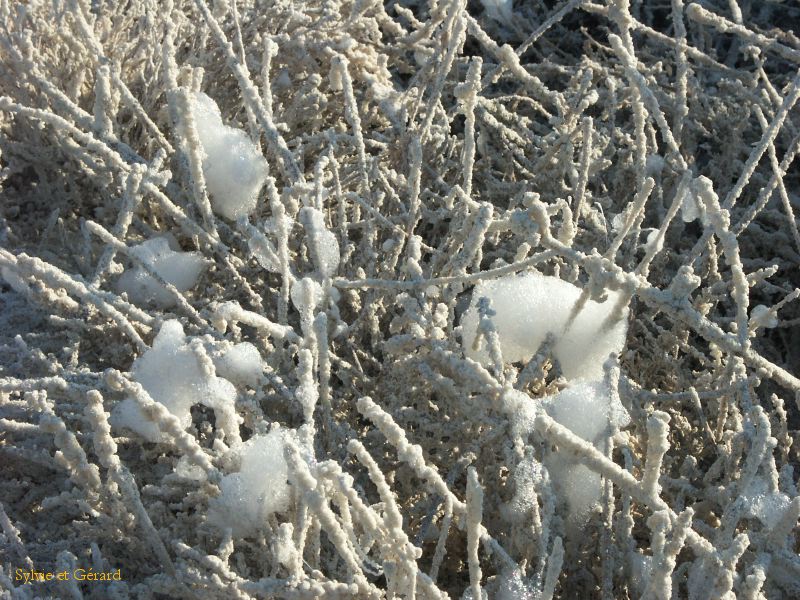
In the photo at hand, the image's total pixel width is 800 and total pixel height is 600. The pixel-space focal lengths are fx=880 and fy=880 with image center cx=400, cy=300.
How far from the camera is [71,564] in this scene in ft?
3.14

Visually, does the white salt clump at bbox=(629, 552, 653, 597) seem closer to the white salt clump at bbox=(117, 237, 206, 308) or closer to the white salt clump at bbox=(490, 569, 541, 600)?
the white salt clump at bbox=(490, 569, 541, 600)

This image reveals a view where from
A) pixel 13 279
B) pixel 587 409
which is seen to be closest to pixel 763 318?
pixel 587 409

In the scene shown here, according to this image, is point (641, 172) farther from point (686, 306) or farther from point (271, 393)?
point (271, 393)

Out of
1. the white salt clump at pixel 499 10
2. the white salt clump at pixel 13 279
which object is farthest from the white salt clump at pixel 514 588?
the white salt clump at pixel 499 10

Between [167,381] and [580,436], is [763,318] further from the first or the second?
[167,381]

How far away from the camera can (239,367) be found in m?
1.10

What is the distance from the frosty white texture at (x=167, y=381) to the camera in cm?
107

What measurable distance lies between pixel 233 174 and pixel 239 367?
418 millimetres

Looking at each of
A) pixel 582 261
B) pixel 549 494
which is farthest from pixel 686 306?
pixel 549 494

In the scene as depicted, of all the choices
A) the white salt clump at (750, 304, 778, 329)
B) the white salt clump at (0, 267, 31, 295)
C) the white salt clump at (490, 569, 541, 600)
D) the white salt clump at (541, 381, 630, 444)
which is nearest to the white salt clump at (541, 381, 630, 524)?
the white salt clump at (541, 381, 630, 444)

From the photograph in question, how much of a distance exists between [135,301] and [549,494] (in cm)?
76

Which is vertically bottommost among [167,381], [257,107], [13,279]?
[167,381]

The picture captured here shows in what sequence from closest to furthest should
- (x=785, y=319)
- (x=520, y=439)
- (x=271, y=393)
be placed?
(x=520, y=439)
(x=271, y=393)
(x=785, y=319)

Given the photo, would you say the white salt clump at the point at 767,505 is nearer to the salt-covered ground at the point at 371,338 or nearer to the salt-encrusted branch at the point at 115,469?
the salt-covered ground at the point at 371,338
